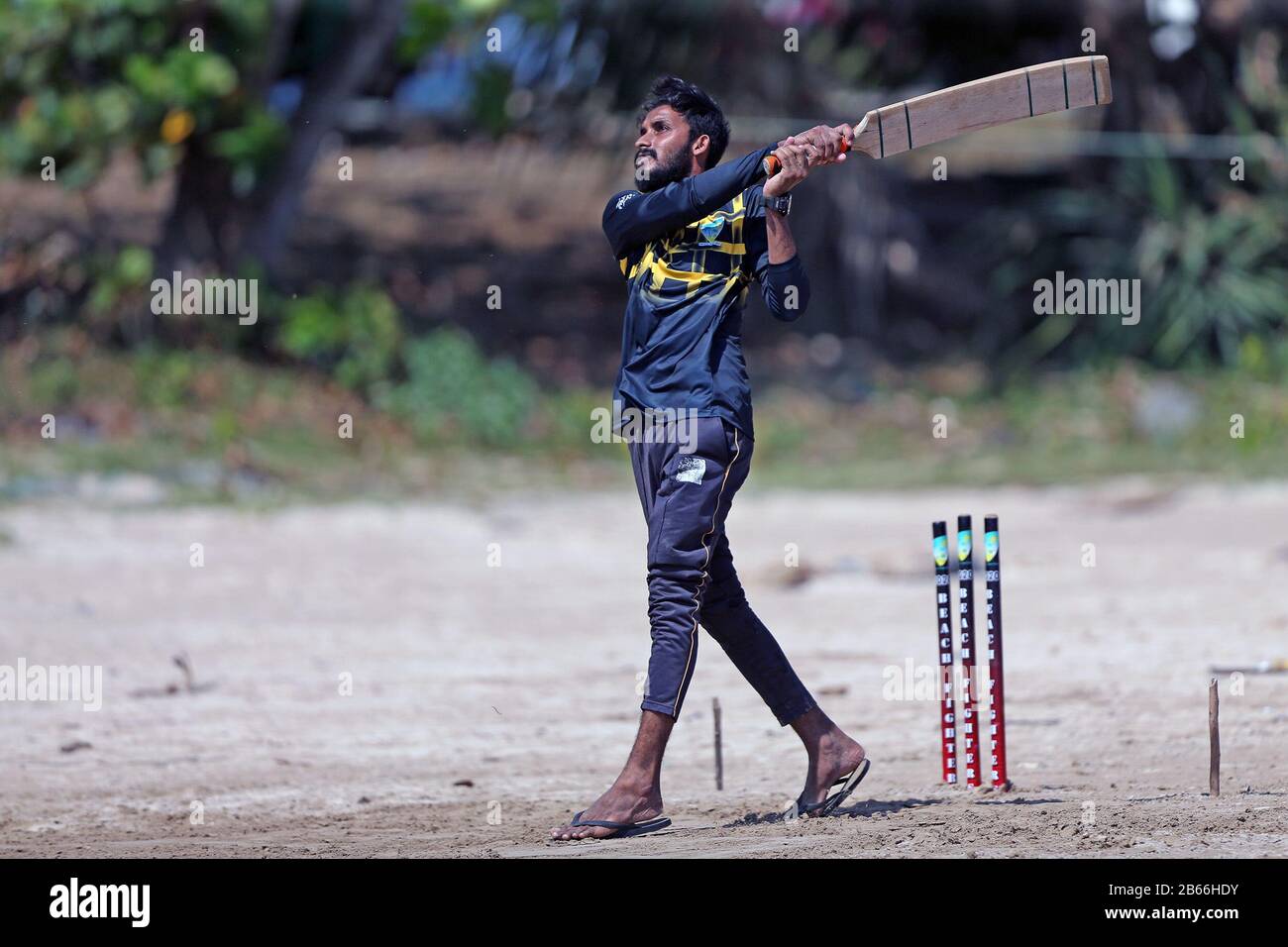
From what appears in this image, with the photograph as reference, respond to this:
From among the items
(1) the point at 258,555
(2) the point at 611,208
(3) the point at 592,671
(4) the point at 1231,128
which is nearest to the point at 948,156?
(4) the point at 1231,128

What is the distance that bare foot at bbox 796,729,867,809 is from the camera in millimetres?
4426

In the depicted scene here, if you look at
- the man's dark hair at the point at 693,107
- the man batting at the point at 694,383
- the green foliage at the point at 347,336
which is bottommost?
the man batting at the point at 694,383

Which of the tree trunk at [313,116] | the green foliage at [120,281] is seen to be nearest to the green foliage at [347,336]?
the tree trunk at [313,116]

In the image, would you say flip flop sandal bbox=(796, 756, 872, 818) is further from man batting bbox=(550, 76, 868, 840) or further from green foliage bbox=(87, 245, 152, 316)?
green foliage bbox=(87, 245, 152, 316)

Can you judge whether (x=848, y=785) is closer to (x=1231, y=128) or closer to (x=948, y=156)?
(x=1231, y=128)

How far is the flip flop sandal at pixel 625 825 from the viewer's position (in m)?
4.13

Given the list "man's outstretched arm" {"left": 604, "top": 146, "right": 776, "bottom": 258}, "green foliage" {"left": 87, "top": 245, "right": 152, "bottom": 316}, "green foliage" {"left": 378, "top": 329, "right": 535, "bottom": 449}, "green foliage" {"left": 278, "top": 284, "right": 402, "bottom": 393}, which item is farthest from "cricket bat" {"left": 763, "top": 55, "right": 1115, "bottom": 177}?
"green foliage" {"left": 87, "top": 245, "right": 152, "bottom": 316}

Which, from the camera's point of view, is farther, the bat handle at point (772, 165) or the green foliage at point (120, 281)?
the green foliage at point (120, 281)

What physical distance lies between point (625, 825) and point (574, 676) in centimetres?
261

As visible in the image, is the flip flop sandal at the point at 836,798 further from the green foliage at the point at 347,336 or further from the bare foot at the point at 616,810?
the green foliage at the point at 347,336

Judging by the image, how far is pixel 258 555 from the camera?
8.96 meters

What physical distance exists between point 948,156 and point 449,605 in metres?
9.73

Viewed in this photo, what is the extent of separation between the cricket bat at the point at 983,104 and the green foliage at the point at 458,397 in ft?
25.5

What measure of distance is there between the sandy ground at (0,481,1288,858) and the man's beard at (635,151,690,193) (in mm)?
1584
